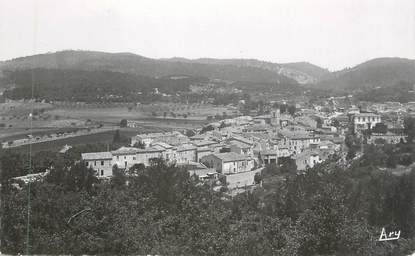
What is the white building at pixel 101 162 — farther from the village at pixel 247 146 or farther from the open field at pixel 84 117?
the open field at pixel 84 117

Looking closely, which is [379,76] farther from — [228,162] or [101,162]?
[101,162]

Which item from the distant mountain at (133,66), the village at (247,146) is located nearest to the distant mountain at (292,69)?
the distant mountain at (133,66)

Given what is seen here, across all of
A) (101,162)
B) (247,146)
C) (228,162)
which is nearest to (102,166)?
(101,162)

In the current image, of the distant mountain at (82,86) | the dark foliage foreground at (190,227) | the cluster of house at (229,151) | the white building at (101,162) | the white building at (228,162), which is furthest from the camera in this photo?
the distant mountain at (82,86)

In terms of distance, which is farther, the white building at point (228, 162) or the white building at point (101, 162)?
the white building at point (228, 162)

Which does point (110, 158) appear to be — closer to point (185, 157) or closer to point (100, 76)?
point (185, 157)

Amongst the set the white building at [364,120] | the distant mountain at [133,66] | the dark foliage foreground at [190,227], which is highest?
the distant mountain at [133,66]

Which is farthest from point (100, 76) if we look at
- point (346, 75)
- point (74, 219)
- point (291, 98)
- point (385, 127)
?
point (346, 75)

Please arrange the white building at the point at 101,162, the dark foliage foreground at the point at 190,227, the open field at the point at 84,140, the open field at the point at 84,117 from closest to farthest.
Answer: the dark foliage foreground at the point at 190,227, the white building at the point at 101,162, the open field at the point at 84,140, the open field at the point at 84,117

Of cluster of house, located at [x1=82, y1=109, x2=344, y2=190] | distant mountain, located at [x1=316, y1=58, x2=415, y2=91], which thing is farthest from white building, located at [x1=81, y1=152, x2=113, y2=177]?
distant mountain, located at [x1=316, y1=58, x2=415, y2=91]
